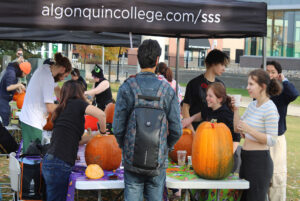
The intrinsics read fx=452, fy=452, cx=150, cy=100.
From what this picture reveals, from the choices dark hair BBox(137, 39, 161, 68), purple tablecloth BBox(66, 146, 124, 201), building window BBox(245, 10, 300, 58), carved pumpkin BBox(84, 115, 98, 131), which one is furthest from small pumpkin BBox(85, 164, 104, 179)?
building window BBox(245, 10, 300, 58)

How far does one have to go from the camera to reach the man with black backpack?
3285mm

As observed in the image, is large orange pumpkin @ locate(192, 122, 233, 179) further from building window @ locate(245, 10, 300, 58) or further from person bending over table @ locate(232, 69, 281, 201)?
building window @ locate(245, 10, 300, 58)

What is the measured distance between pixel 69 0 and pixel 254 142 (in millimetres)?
2162

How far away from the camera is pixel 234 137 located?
4570mm

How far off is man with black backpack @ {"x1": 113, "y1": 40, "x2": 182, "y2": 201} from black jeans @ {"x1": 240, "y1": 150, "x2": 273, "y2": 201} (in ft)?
2.95

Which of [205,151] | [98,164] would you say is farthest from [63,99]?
[205,151]

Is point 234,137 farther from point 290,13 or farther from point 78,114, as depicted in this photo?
point 290,13

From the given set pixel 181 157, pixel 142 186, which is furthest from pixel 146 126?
pixel 181 157

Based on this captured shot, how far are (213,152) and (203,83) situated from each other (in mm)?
1365

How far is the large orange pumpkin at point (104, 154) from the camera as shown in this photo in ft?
14.4

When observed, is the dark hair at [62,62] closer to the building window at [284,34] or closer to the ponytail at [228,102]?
the ponytail at [228,102]

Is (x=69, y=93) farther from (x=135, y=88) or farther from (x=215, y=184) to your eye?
(x=215, y=184)

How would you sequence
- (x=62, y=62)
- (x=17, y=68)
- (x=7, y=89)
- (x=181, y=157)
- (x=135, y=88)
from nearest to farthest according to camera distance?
1. (x=135, y=88)
2. (x=181, y=157)
3. (x=62, y=62)
4. (x=7, y=89)
5. (x=17, y=68)

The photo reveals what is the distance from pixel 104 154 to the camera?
4367 mm
